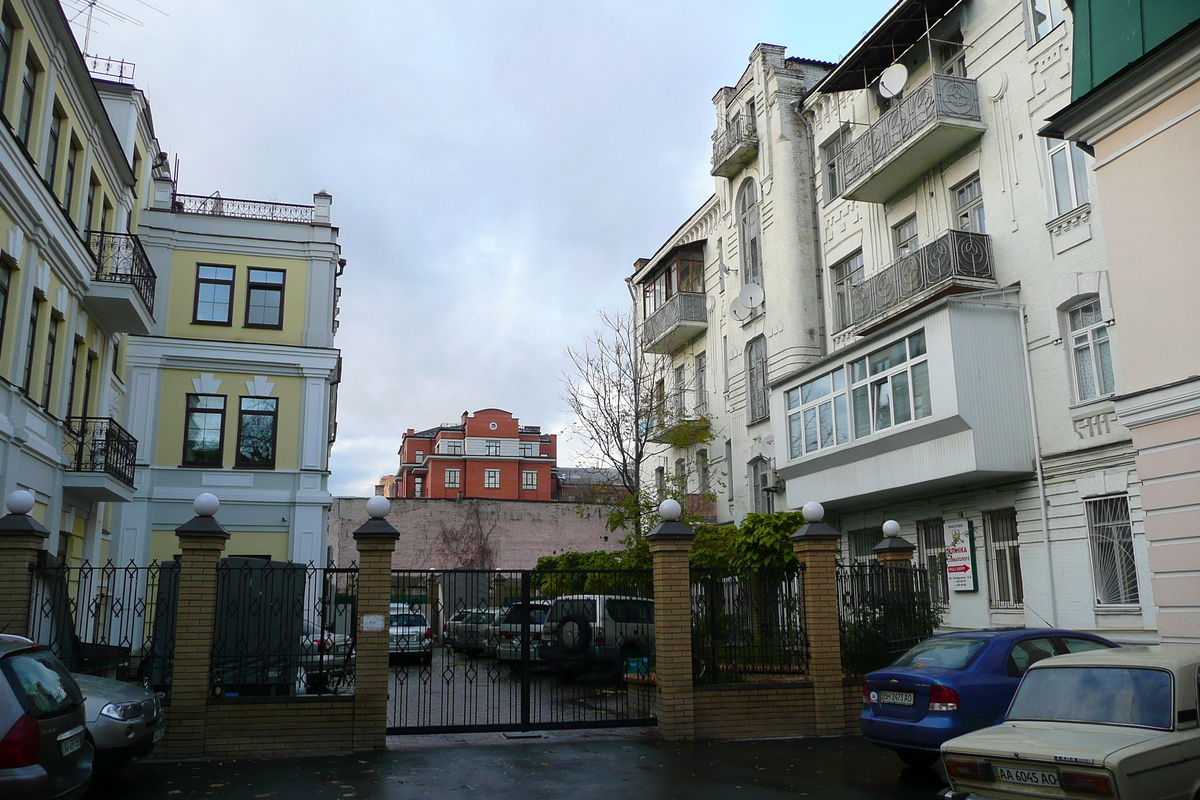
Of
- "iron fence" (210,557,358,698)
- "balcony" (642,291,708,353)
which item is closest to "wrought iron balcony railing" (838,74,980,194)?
"balcony" (642,291,708,353)

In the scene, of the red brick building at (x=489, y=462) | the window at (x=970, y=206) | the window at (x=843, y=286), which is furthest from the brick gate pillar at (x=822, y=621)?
the red brick building at (x=489, y=462)

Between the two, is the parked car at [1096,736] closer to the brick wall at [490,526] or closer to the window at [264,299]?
the window at [264,299]

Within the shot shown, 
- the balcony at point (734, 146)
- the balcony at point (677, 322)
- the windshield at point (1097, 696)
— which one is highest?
the balcony at point (734, 146)

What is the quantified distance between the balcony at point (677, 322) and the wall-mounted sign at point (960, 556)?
1370cm

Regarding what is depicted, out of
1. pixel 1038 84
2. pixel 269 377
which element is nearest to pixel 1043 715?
pixel 1038 84

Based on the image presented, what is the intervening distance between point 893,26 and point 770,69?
6417mm

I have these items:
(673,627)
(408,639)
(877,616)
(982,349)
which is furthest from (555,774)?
(982,349)

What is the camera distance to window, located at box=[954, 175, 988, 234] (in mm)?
19219

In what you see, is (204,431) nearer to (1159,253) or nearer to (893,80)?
(893,80)

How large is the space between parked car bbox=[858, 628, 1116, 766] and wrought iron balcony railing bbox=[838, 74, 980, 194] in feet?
40.5

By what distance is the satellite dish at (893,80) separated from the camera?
20.6m

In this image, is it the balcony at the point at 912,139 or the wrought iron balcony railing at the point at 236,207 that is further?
the wrought iron balcony railing at the point at 236,207

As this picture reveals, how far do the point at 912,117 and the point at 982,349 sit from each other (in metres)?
5.53

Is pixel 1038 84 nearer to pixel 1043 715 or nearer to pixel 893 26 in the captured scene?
pixel 893 26
